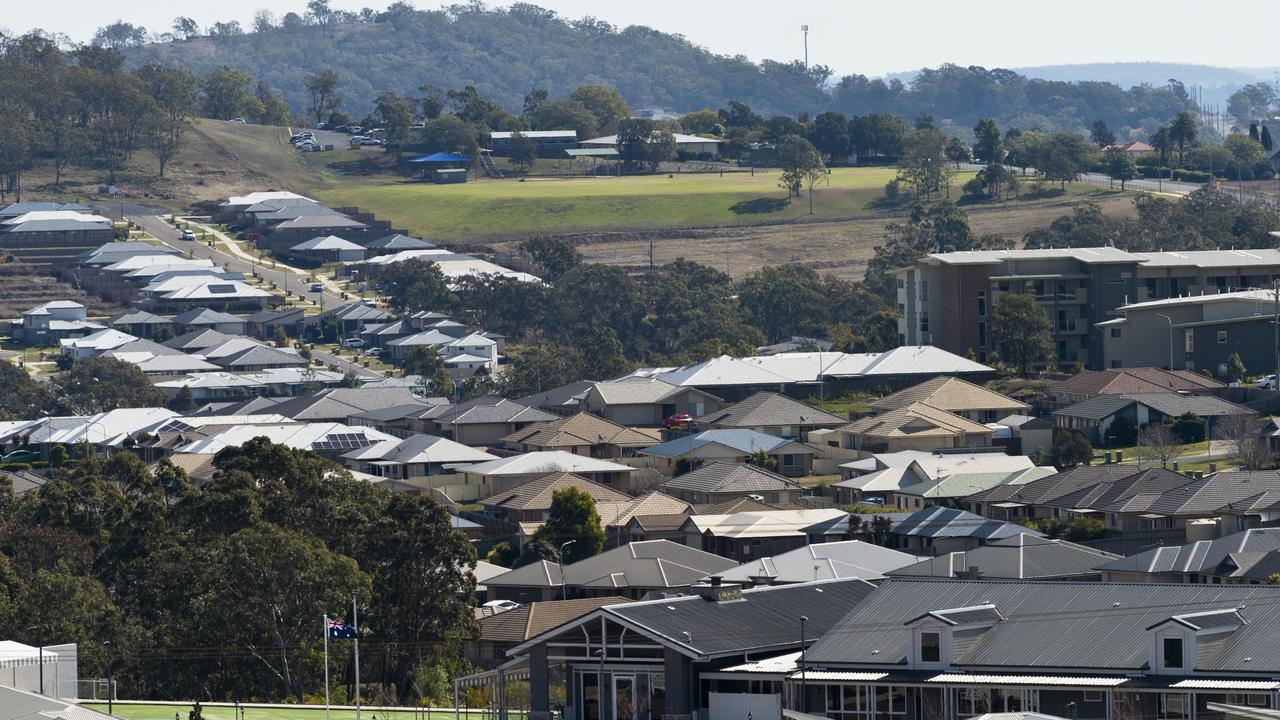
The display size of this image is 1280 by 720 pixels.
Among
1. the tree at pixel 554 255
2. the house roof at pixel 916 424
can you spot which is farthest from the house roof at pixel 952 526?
the tree at pixel 554 255

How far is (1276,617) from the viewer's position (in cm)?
3438

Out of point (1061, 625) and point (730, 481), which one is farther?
point (730, 481)

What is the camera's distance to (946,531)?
6544cm

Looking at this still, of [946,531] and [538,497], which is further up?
[946,531]

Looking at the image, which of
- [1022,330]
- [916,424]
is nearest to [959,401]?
[916,424]

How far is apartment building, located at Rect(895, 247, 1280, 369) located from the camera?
330ft

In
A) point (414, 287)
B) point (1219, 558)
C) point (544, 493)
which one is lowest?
point (544, 493)

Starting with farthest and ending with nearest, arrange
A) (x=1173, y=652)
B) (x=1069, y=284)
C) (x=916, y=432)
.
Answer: (x=1069, y=284) → (x=916, y=432) → (x=1173, y=652)

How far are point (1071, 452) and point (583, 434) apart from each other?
22.1 meters

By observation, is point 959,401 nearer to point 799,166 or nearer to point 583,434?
point 583,434

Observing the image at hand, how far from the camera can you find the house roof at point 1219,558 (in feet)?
170

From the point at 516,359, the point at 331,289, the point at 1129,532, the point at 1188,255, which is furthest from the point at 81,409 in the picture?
the point at 1129,532

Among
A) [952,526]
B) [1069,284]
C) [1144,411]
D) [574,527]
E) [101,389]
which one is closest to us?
[952,526]

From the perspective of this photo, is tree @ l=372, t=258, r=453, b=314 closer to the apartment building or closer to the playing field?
the playing field
